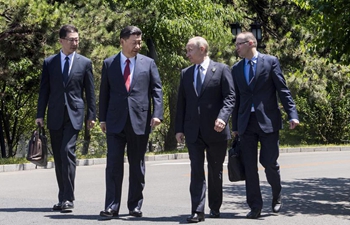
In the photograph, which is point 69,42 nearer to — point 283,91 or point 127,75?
point 127,75

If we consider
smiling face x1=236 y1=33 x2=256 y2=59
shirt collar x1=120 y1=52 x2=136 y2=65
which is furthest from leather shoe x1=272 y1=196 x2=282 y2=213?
shirt collar x1=120 y1=52 x2=136 y2=65

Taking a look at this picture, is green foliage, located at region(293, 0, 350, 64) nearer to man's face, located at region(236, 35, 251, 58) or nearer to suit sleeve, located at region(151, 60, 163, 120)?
man's face, located at region(236, 35, 251, 58)

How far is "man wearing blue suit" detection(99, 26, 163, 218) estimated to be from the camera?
28.9 feet

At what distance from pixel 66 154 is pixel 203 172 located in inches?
60.4

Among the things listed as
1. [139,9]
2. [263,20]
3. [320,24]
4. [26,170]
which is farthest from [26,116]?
[320,24]

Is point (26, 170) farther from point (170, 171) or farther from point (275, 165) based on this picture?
point (275, 165)

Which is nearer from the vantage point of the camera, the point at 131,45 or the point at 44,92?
the point at 131,45

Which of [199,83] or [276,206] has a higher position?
[199,83]

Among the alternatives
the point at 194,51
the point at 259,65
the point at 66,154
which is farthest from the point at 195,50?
the point at 66,154

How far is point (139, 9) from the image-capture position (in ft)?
80.7

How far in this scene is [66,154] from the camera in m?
9.25

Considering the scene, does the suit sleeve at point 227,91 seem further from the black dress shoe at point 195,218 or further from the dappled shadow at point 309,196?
the dappled shadow at point 309,196

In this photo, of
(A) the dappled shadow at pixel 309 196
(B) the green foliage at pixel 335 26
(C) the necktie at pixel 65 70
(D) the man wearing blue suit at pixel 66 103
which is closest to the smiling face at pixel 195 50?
(D) the man wearing blue suit at pixel 66 103

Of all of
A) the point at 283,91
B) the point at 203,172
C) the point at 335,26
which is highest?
the point at 335,26
